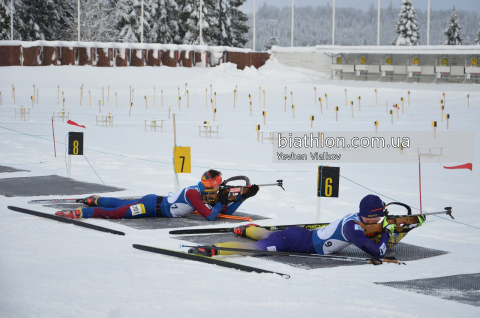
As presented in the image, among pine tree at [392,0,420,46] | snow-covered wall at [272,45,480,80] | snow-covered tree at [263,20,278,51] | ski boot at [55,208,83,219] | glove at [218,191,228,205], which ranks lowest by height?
ski boot at [55,208,83,219]

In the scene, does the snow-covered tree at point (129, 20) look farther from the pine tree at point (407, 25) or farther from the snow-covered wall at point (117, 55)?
the pine tree at point (407, 25)

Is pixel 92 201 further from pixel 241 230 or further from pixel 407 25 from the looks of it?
pixel 407 25

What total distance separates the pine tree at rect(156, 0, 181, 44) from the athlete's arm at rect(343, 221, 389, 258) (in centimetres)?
6824

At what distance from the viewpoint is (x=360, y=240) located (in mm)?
8383

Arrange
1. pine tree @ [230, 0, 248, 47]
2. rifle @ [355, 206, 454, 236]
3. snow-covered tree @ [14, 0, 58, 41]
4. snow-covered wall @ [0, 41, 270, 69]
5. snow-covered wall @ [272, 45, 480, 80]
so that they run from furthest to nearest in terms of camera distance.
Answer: pine tree @ [230, 0, 248, 47], snow-covered tree @ [14, 0, 58, 41], snow-covered wall @ [272, 45, 480, 80], snow-covered wall @ [0, 41, 270, 69], rifle @ [355, 206, 454, 236]

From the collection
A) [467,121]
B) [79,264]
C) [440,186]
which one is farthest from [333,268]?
[467,121]

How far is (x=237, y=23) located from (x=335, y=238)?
244 feet

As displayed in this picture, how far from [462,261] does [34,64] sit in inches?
1891

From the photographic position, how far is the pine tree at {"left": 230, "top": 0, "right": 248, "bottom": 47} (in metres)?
79.9

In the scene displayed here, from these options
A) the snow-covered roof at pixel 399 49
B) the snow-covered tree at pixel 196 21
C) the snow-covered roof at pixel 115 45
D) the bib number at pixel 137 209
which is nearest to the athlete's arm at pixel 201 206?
the bib number at pixel 137 209

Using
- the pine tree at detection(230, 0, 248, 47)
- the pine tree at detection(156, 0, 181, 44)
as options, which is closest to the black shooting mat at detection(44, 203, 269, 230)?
the pine tree at detection(156, 0, 181, 44)

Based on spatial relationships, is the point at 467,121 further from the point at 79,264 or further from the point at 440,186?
the point at 79,264

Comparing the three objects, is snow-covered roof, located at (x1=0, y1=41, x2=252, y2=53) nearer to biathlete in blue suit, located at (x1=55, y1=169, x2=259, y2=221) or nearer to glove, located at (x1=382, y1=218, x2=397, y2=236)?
biathlete in blue suit, located at (x1=55, y1=169, x2=259, y2=221)

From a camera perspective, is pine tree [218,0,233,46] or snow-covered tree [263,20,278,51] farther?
snow-covered tree [263,20,278,51]
